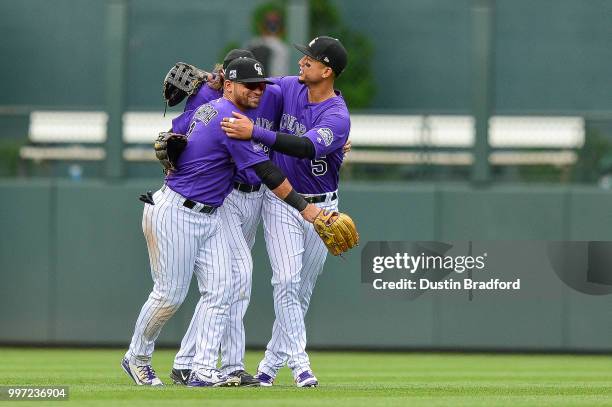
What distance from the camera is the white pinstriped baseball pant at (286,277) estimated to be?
25.7ft

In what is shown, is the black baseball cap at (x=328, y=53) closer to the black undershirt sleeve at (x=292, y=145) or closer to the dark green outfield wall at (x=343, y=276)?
the black undershirt sleeve at (x=292, y=145)

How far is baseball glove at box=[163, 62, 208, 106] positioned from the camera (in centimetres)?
797

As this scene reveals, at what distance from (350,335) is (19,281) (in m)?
2.79

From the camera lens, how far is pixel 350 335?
37.9 feet

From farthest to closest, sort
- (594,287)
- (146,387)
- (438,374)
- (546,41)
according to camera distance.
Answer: (546,41)
(594,287)
(438,374)
(146,387)

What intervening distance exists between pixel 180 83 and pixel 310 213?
114 centimetres

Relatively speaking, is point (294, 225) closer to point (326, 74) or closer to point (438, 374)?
point (326, 74)

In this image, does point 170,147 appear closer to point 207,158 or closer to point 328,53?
point 207,158

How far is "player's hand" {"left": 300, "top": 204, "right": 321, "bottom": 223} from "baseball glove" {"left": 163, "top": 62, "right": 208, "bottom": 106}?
41.7 inches

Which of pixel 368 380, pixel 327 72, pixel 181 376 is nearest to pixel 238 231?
pixel 181 376

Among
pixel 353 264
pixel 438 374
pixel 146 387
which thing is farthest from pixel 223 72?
pixel 353 264

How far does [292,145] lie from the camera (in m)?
7.49

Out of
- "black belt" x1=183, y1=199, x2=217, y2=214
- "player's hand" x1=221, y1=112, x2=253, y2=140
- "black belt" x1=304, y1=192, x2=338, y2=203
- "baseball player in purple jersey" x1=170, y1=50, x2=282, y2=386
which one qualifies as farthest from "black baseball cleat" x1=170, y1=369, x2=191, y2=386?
"player's hand" x1=221, y1=112, x2=253, y2=140

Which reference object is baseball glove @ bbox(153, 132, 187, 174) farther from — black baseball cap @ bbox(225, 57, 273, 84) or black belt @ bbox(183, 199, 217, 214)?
black baseball cap @ bbox(225, 57, 273, 84)
